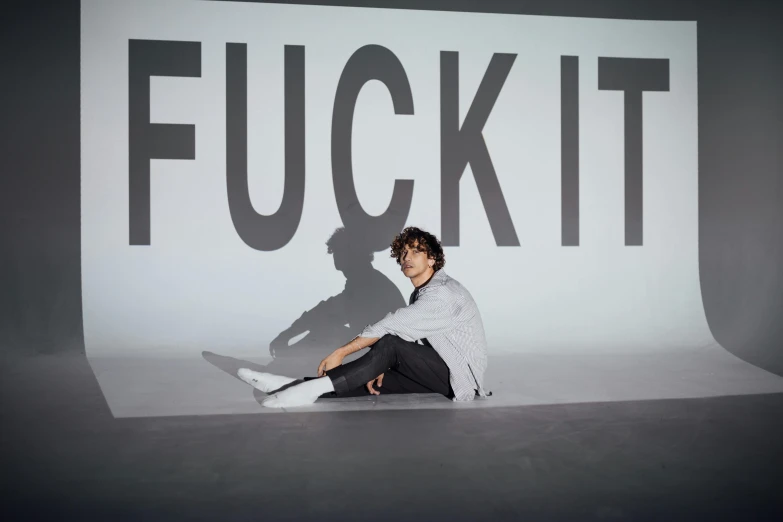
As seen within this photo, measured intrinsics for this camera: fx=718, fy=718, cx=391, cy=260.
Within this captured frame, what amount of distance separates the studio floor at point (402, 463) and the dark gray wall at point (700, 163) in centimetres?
184

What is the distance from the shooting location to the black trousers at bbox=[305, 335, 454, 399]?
106 inches

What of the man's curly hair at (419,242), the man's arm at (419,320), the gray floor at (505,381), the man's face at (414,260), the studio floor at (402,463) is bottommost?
the gray floor at (505,381)

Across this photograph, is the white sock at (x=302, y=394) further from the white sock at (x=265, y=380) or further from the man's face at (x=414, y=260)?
the man's face at (x=414, y=260)

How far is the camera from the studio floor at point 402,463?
5.58 feet

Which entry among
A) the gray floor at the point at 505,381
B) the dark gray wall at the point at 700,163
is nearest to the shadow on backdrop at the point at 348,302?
the gray floor at the point at 505,381

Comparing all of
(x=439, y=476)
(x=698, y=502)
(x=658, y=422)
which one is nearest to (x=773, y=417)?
(x=658, y=422)

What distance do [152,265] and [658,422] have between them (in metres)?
3.33

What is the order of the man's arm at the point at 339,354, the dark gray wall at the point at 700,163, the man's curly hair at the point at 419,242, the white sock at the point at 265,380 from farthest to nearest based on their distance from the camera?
the dark gray wall at the point at 700,163
the white sock at the point at 265,380
the man's curly hair at the point at 419,242
the man's arm at the point at 339,354

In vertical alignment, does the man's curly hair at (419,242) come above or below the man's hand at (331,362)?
above

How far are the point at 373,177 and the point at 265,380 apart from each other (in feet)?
7.26

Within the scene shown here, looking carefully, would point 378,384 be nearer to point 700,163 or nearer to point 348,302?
point 348,302

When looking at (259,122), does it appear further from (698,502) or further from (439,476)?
(698,502)

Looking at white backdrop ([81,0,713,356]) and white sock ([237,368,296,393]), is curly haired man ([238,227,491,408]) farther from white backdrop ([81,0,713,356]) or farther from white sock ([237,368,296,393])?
white backdrop ([81,0,713,356])

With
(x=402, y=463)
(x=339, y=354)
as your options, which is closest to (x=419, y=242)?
(x=339, y=354)
